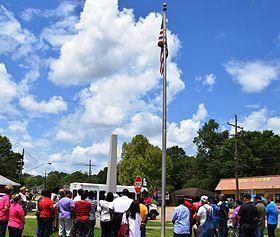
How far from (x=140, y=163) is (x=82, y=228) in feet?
182

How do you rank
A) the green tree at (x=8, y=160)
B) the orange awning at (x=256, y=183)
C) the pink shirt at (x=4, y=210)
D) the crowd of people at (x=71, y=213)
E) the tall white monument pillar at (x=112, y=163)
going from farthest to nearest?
the green tree at (x=8, y=160) < the orange awning at (x=256, y=183) < the tall white monument pillar at (x=112, y=163) < the pink shirt at (x=4, y=210) < the crowd of people at (x=71, y=213)

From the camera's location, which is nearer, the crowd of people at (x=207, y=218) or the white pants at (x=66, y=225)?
the crowd of people at (x=207, y=218)

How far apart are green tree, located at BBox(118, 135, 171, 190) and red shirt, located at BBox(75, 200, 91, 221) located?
5432 cm

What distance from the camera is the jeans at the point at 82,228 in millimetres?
12844

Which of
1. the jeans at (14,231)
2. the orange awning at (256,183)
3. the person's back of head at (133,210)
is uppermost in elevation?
the orange awning at (256,183)

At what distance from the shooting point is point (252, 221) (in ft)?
40.3

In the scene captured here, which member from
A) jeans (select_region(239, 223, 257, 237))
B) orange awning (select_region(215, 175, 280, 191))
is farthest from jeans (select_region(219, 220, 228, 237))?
orange awning (select_region(215, 175, 280, 191))

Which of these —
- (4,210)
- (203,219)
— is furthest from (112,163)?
(4,210)

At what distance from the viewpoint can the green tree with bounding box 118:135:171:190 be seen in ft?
224

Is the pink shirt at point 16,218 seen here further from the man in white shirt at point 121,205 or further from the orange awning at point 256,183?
the orange awning at point 256,183

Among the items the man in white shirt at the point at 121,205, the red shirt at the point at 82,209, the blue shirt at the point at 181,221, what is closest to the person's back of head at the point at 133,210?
the man in white shirt at the point at 121,205

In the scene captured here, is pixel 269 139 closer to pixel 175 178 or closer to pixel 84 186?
pixel 175 178

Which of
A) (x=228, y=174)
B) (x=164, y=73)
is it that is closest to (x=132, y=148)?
(x=228, y=174)

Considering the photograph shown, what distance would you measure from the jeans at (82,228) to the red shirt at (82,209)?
0.37ft
